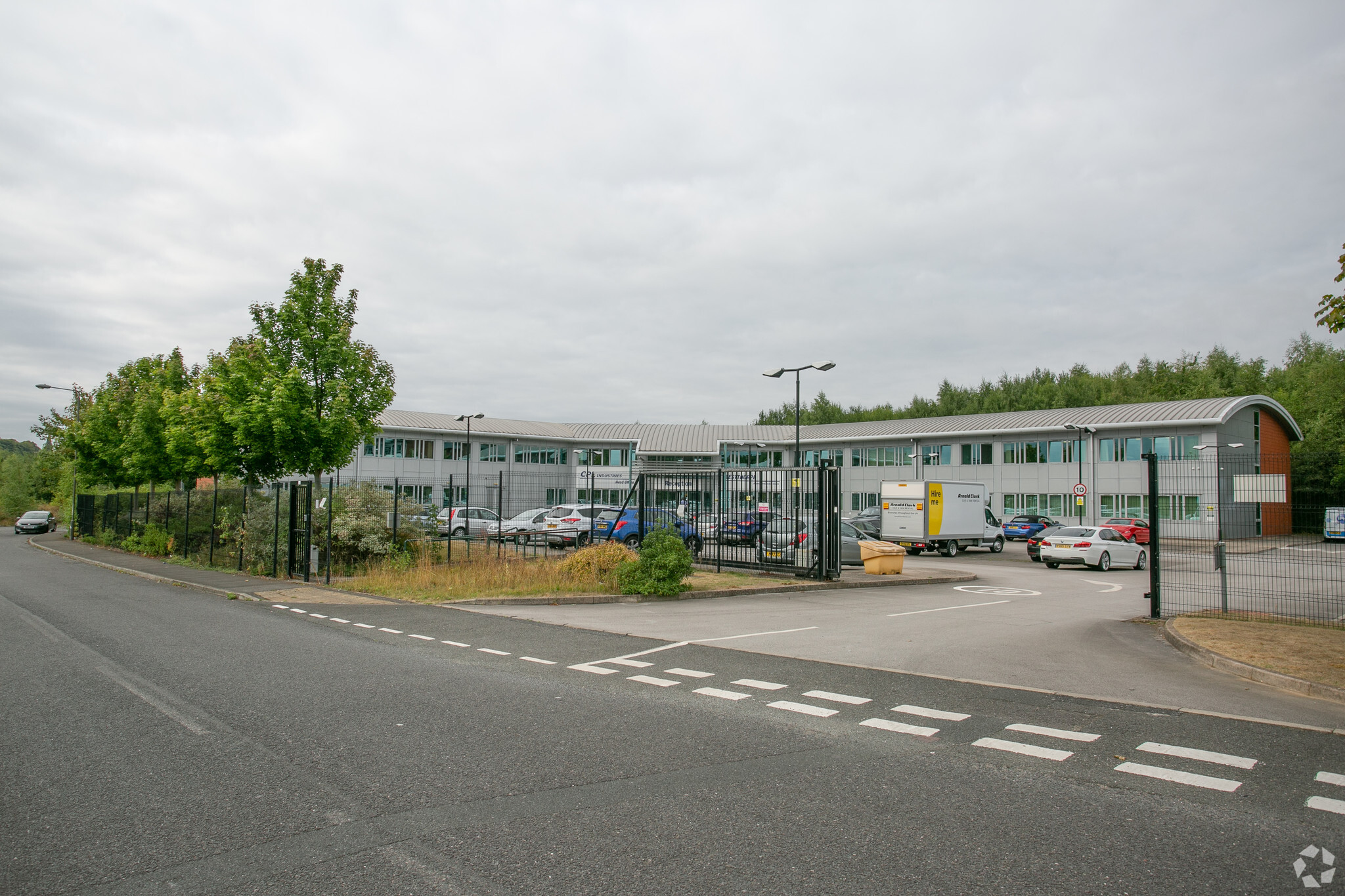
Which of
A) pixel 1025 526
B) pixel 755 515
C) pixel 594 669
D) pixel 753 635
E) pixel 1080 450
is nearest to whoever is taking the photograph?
pixel 594 669

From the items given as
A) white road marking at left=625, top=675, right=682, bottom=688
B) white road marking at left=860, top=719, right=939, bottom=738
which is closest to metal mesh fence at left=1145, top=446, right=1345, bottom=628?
white road marking at left=860, top=719, right=939, bottom=738

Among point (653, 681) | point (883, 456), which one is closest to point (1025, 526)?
point (883, 456)

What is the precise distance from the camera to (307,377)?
22.4 metres

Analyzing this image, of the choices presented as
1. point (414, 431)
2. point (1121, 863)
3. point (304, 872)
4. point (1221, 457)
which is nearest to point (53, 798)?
point (304, 872)

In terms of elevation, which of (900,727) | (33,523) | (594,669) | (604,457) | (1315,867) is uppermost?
(604,457)

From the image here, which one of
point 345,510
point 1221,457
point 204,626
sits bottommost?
point 204,626

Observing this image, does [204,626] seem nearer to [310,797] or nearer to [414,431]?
[310,797]

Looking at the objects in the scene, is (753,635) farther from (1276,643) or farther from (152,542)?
(152,542)

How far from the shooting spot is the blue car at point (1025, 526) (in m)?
46.7

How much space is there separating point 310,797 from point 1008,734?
491 centimetres

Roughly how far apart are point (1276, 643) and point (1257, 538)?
7.14 feet

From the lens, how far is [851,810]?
451 cm

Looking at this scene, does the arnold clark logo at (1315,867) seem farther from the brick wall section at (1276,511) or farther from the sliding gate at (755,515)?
the sliding gate at (755,515)

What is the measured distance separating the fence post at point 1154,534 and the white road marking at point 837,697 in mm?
7772
